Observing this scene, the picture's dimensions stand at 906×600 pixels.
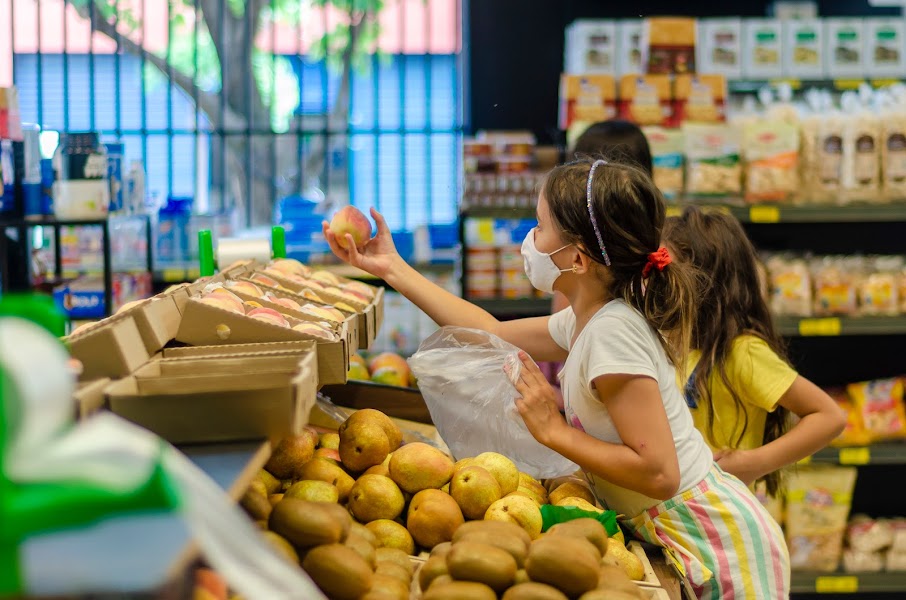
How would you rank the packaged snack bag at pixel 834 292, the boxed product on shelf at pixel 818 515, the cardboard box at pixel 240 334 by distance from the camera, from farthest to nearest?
the boxed product on shelf at pixel 818 515
the packaged snack bag at pixel 834 292
the cardboard box at pixel 240 334

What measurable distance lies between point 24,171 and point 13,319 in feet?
9.39

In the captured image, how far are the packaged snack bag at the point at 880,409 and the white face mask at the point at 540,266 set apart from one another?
250 centimetres

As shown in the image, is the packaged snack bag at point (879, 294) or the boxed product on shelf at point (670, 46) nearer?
the packaged snack bag at point (879, 294)

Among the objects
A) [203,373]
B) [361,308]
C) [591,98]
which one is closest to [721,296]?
[361,308]

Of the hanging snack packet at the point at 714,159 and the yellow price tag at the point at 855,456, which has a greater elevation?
the hanging snack packet at the point at 714,159

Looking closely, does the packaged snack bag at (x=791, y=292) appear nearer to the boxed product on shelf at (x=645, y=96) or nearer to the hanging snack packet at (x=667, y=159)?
the hanging snack packet at (x=667, y=159)

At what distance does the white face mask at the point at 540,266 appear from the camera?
1.99 meters

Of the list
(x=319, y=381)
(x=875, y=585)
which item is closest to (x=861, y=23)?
(x=875, y=585)

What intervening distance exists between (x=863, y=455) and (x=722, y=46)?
197 centimetres

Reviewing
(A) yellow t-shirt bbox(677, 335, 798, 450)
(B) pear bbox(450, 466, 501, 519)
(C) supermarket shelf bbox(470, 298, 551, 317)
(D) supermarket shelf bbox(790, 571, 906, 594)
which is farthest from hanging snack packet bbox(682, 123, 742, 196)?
(B) pear bbox(450, 466, 501, 519)

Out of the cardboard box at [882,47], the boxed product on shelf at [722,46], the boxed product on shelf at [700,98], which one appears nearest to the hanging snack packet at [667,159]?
the boxed product on shelf at [700,98]

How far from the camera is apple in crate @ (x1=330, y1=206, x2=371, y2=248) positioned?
8.37 ft

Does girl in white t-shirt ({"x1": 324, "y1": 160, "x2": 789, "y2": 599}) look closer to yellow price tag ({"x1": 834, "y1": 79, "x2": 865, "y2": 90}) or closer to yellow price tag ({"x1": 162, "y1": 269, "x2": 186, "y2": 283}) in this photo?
yellow price tag ({"x1": 162, "y1": 269, "x2": 186, "y2": 283})

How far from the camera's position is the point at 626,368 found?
71.3 inches
